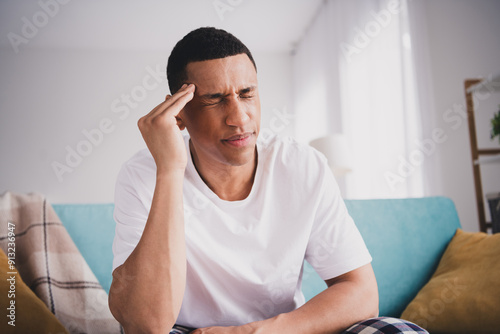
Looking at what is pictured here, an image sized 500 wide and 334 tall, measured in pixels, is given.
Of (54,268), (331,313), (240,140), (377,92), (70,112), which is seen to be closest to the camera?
(331,313)

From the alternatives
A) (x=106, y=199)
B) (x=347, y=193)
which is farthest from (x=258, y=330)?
(x=106, y=199)

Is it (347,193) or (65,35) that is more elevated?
(65,35)

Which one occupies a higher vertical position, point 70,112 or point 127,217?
point 70,112

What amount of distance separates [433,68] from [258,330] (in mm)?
2768

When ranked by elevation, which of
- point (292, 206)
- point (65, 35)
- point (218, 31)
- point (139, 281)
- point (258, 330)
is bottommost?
point (258, 330)


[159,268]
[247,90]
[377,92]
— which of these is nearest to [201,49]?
[247,90]

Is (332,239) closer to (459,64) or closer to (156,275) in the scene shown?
(156,275)

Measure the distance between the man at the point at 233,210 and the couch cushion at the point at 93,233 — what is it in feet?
1.57

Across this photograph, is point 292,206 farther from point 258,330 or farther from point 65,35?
point 65,35

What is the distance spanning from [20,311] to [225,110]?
30.9 inches

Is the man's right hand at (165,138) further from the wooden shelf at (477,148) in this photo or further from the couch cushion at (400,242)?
the wooden shelf at (477,148)

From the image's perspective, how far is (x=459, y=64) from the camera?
9.71 ft

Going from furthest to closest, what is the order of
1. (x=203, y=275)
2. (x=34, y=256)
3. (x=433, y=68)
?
(x=433, y=68) → (x=34, y=256) → (x=203, y=275)

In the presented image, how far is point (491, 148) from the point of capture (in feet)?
8.83
